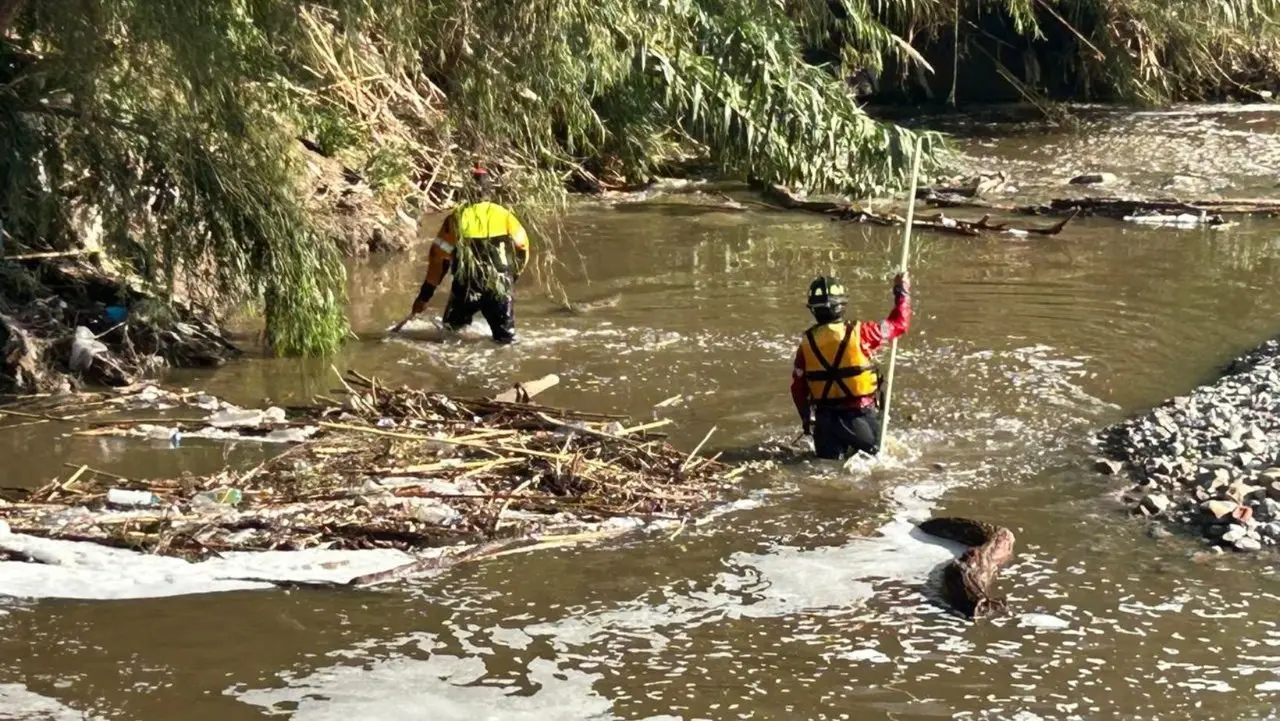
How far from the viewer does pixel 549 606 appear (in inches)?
272

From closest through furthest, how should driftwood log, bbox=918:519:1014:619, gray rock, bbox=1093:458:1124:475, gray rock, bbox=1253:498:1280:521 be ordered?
1. driftwood log, bbox=918:519:1014:619
2. gray rock, bbox=1253:498:1280:521
3. gray rock, bbox=1093:458:1124:475

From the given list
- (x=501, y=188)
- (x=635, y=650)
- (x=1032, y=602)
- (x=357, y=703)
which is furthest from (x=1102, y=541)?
(x=501, y=188)

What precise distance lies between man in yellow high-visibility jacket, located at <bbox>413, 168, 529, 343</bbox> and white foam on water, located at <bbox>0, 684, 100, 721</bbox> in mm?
5821

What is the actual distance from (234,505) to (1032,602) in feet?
13.3

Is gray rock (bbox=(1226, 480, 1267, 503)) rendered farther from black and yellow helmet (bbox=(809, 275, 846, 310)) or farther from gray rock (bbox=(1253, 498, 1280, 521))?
black and yellow helmet (bbox=(809, 275, 846, 310))

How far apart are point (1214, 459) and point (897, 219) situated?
31.5 feet

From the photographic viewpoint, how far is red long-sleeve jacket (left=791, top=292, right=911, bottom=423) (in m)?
9.03

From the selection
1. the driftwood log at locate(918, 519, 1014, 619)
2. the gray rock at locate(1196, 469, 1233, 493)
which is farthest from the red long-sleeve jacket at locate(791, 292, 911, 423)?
the gray rock at locate(1196, 469, 1233, 493)

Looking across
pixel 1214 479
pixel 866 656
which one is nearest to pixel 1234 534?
pixel 1214 479

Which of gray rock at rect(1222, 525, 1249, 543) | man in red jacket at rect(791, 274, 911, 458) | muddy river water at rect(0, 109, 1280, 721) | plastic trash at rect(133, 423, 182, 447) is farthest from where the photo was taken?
plastic trash at rect(133, 423, 182, 447)

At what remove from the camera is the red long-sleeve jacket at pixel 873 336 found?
9031 mm

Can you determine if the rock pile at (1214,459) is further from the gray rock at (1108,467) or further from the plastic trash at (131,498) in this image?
the plastic trash at (131,498)

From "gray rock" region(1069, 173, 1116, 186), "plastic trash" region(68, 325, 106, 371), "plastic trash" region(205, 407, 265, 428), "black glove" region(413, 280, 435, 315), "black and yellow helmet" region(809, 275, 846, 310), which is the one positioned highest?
"gray rock" region(1069, 173, 1116, 186)

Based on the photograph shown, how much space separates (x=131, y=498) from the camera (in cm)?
792
